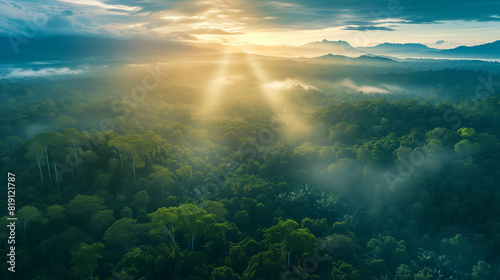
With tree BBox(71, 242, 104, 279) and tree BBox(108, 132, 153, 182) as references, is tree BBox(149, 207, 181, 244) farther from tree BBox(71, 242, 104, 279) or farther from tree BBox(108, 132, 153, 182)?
tree BBox(108, 132, 153, 182)

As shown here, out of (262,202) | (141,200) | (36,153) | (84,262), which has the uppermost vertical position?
(36,153)

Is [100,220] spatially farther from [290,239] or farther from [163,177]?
[290,239]

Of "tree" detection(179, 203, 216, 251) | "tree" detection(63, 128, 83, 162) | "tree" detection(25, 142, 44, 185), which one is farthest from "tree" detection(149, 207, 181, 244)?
"tree" detection(25, 142, 44, 185)

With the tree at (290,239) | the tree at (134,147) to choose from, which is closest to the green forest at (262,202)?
the tree at (290,239)

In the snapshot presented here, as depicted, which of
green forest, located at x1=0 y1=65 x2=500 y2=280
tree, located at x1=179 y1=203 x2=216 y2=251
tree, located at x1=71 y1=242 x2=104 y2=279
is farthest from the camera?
tree, located at x1=179 y1=203 x2=216 y2=251

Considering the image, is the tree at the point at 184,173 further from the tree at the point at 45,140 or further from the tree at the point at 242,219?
the tree at the point at 45,140

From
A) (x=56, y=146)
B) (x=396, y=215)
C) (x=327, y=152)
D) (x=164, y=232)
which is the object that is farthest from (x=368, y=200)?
(x=56, y=146)

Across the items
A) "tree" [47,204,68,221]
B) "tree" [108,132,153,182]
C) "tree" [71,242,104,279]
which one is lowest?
"tree" [71,242,104,279]

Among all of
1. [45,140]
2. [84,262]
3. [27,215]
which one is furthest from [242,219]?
[45,140]

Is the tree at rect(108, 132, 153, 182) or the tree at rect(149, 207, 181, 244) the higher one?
the tree at rect(108, 132, 153, 182)
